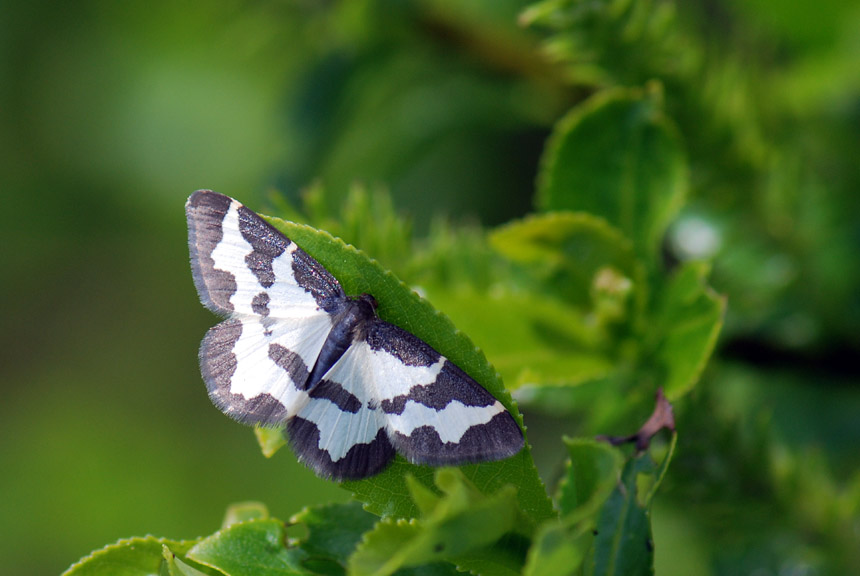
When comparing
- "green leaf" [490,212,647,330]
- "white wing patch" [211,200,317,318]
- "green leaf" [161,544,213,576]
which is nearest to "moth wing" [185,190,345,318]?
"white wing patch" [211,200,317,318]

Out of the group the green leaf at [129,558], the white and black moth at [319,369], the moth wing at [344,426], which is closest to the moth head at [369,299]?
the white and black moth at [319,369]

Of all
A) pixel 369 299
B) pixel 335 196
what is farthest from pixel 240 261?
pixel 335 196

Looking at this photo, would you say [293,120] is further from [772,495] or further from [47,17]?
[47,17]

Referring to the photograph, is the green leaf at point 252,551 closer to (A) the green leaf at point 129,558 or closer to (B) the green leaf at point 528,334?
(A) the green leaf at point 129,558

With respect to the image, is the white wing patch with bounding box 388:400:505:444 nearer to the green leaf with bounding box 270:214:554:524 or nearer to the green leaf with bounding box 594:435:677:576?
the green leaf with bounding box 270:214:554:524

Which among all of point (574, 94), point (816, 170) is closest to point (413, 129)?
point (574, 94)

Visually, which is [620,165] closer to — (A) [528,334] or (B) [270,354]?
(A) [528,334]
